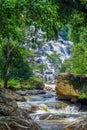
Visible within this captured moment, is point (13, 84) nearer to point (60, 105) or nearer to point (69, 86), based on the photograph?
point (69, 86)

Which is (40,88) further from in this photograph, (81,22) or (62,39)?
(62,39)

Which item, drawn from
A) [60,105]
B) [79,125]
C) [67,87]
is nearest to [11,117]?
[79,125]

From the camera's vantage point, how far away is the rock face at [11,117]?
12117mm

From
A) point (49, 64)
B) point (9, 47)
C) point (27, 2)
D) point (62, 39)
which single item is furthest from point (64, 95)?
point (62, 39)

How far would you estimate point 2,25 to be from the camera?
10.0 m

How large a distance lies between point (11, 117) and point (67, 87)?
15306 millimetres

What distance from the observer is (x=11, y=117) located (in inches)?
502

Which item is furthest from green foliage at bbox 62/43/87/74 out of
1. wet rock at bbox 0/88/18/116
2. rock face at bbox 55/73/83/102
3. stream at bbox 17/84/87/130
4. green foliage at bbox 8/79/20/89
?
wet rock at bbox 0/88/18/116

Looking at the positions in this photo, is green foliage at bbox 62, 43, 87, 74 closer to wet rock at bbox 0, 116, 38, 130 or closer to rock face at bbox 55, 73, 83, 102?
rock face at bbox 55, 73, 83, 102

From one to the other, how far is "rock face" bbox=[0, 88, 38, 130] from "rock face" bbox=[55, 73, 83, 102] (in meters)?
13.2

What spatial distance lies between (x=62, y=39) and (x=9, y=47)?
152 ft

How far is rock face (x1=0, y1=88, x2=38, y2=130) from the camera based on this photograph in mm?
12117

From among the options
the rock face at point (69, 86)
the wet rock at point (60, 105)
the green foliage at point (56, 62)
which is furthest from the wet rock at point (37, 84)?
the green foliage at point (56, 62)

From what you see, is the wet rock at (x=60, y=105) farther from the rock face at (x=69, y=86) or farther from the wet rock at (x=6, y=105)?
the wet rock at (x=6, y=105)
